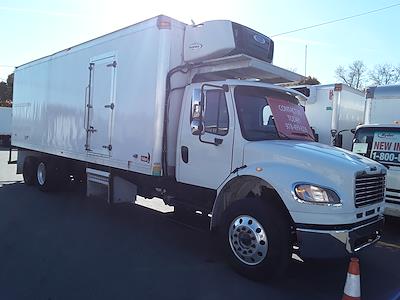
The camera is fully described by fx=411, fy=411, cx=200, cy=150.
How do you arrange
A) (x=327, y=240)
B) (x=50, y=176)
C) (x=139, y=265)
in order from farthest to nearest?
(x=50, y=176)
(x=139, y=265)
(x=327, y=240)

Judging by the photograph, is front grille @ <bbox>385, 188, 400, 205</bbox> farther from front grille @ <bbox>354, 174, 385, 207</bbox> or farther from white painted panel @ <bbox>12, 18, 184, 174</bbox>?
white painted panel @ <bbox>12, 18, 184, 174</bbox>

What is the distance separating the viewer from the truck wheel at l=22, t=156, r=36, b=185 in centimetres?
1191

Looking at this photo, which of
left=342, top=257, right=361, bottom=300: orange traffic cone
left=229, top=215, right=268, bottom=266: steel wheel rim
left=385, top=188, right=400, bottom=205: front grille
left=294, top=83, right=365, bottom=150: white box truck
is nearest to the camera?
left=342, top=257, right=361, bottom=300: orange traffic cone

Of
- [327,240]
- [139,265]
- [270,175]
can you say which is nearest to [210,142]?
[270,175]

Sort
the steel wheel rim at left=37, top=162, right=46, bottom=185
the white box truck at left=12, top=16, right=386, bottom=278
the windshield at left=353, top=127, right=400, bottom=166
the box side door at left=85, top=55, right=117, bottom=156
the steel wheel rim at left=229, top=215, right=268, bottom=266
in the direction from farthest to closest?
the steel wheel rim at left=37, top=162, right=46, bottom=185, the windshield at left=353, top=127, right=400, bottom=166, the box side door at left=85, top=55, right=117, bottom=156, the steel wheel rim at left=229, top=215, right=268, bottom=266, the white box truck at left=12, top=16, right=386, bottom=278

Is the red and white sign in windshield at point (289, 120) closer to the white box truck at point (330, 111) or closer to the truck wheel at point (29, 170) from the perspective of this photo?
the white box truck at point (330, 111)

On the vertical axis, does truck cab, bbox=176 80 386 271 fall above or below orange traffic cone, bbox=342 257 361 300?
above

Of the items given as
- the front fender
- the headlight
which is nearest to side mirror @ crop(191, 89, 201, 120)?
the front fender

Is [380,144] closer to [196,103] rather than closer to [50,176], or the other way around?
[196,103]

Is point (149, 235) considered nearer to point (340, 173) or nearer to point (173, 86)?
point (173, 86)

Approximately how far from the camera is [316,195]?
470 cm

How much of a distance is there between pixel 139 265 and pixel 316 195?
8.27 ft

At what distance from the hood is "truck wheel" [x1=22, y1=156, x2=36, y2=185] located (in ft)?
27.6

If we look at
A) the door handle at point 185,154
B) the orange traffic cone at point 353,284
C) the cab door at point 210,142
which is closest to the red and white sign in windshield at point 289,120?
the cab door at point 210,142
